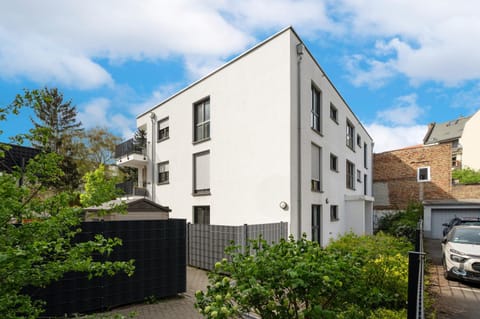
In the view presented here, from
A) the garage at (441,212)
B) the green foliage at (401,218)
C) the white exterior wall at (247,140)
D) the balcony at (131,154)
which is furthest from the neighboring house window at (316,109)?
the garage at (441,212)

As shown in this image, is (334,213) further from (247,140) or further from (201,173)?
(201,173)

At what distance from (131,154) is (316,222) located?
12.4m

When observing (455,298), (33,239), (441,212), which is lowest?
(455,298)

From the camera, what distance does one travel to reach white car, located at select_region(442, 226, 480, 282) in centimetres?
752

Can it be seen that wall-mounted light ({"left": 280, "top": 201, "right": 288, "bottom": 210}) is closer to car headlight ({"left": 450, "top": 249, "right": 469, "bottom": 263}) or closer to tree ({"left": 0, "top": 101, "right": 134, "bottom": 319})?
car headlight ({"left": 450, "top": 249, "right": 469, "bottom": 263})

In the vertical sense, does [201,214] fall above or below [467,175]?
below

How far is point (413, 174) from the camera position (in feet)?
79.4

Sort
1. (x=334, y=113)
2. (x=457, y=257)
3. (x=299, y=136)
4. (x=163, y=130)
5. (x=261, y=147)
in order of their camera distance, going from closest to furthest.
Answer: (x=457, y=257)
(x=299, y=136)
(x=261, y=147)
(x=334, y=113)
(x=163, y=130)

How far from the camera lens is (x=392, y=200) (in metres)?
25.0

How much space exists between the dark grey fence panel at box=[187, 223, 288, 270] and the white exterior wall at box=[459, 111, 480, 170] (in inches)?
1654

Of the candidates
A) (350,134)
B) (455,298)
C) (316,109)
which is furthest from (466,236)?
(350,134)

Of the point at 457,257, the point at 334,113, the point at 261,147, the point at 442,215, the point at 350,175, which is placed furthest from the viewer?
the point at 442,215

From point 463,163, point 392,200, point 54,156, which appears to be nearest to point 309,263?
point 54,156

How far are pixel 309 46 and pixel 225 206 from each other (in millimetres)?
7710
